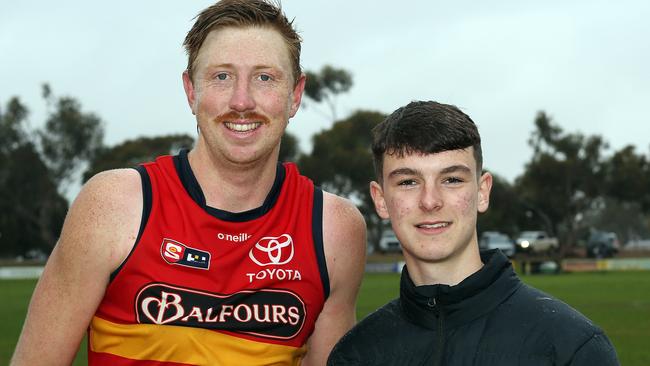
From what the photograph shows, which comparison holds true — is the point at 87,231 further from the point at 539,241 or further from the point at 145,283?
the point at 539,241

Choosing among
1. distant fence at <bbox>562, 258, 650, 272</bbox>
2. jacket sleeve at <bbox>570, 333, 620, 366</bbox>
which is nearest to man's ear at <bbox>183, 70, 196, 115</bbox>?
jacket sleeve at <bbox>570, 333, 620, 366</bbox>

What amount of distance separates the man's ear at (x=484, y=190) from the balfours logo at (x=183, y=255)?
114 cm

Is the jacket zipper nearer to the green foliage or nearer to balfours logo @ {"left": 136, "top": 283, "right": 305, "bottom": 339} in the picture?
balfours logo @ {"left": 136, "top": 283, "right": 305, "bottom": 339}

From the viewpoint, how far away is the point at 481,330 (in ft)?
11.8

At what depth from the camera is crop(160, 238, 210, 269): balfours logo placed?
3.83 metres

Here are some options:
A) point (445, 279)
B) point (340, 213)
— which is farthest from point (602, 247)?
point (445, 279)

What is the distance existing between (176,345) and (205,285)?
0.26 meters

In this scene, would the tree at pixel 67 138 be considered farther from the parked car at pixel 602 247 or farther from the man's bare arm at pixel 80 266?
the man's bare arm at pixel 80 266

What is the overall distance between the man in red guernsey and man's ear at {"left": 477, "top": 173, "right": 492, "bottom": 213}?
2.18ft

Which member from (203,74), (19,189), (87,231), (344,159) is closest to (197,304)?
(87,231)

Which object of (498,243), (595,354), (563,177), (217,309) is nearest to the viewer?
(595,354)

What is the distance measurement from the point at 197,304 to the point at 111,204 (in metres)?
0.53

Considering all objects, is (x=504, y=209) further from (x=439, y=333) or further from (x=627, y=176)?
(x=439, y=333)

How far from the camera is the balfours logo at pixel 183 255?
3.83 metres
